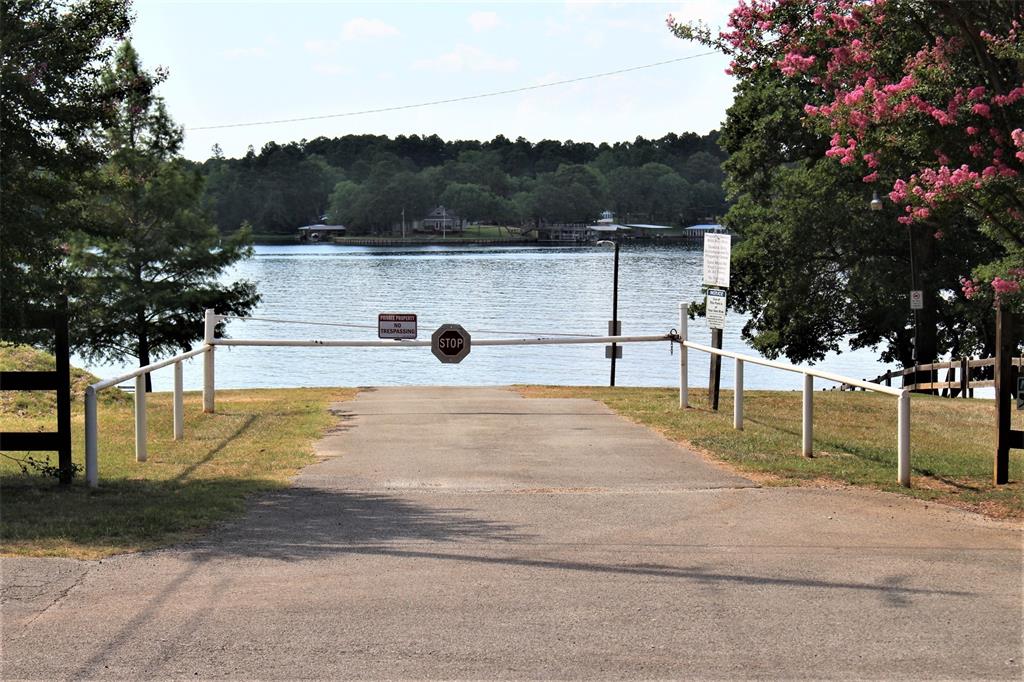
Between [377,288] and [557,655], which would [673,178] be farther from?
[557,655]

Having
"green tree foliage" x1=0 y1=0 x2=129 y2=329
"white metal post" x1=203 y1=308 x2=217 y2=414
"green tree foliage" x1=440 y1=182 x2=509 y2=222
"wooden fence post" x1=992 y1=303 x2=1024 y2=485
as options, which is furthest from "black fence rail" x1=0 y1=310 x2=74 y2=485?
"green tree foliage" x1=440 y1=182 x2=509 y2=222

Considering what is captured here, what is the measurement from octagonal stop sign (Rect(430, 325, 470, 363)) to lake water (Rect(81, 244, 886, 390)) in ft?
13.4

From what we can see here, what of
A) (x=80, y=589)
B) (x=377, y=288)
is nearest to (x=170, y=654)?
(x=80, y=589)

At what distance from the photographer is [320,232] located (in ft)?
627

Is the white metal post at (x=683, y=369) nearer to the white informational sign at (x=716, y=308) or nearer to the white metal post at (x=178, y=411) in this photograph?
the white informational sign at (x=716, y=308)

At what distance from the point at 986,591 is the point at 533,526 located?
9.66ft

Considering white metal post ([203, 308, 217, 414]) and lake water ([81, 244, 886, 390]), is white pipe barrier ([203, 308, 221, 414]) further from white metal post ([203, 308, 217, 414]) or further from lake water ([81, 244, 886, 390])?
lake water ([81, 244, 886, 390])

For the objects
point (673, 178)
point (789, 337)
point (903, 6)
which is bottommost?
point (789, 337)

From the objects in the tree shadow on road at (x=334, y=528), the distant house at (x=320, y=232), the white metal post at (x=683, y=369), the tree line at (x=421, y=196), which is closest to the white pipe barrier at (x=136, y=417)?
the tree shadow on road at (x=334, y=528)

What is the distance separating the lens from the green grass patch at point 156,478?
7855 mm

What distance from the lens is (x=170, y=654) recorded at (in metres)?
5.46

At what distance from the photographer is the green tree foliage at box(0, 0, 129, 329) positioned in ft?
32.0

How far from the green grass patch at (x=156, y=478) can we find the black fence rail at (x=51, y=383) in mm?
319

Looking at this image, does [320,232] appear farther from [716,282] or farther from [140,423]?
[140,423]
